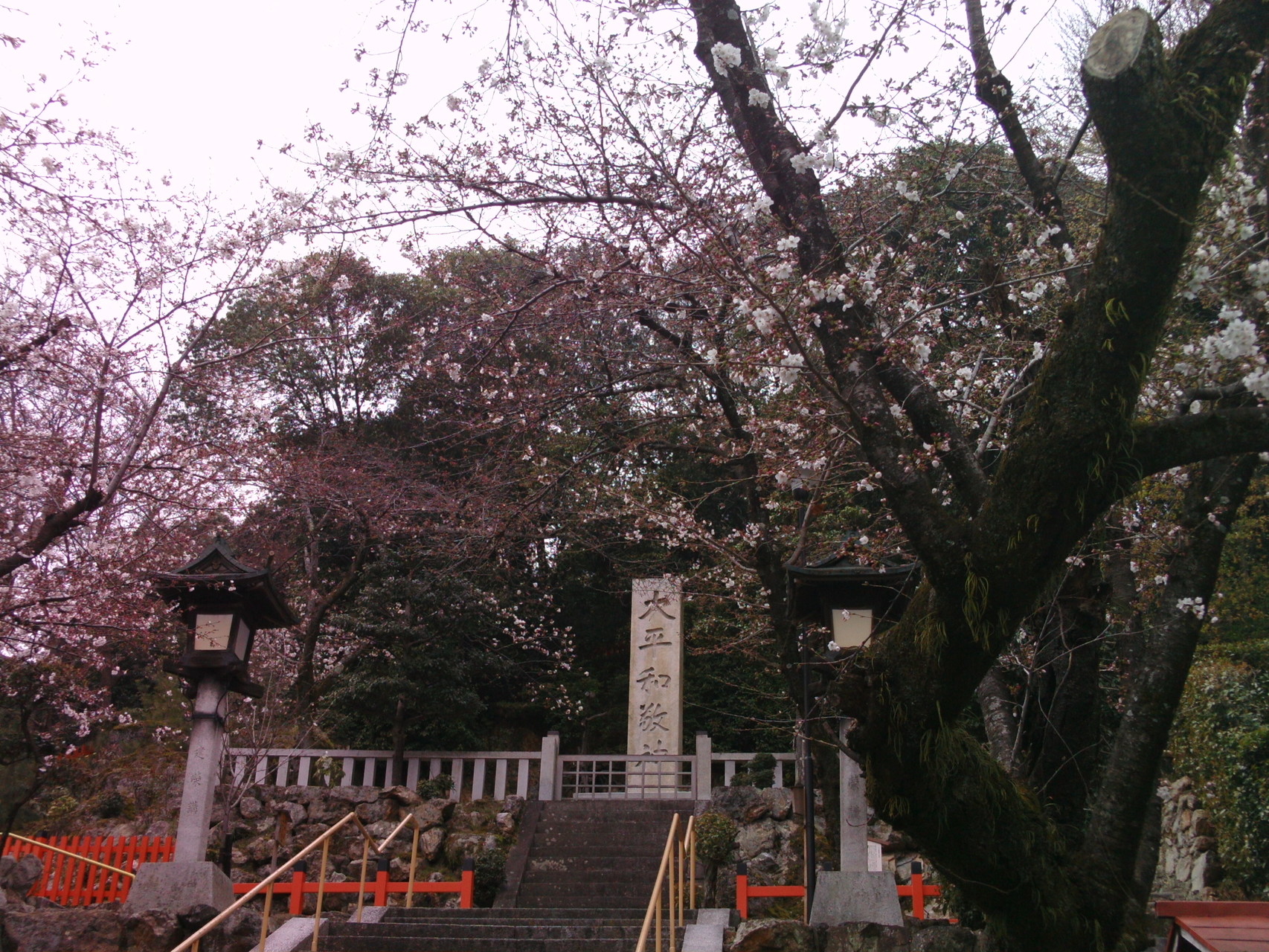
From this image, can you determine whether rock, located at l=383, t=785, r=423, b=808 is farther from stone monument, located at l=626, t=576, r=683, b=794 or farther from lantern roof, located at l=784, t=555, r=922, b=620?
lantern roof, located at l=784, t=555, r=922, b=620

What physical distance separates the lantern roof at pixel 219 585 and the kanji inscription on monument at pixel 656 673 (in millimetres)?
7065

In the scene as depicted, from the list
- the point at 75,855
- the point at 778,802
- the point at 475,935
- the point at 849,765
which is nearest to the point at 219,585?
the point at 475,935

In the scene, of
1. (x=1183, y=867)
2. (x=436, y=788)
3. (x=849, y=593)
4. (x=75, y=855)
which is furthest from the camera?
(x=436, y=788)

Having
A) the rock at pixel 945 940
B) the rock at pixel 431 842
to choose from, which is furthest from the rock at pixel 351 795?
the rock at pixel 945 940

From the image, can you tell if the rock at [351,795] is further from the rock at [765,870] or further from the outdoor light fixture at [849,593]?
the outdoor light fixture at [849,593]

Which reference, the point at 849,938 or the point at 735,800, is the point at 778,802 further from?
the point at 849,938

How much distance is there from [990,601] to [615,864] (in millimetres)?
9116

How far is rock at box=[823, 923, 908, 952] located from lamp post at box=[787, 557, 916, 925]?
0.77 feet

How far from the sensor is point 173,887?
679 cm

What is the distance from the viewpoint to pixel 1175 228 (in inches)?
127

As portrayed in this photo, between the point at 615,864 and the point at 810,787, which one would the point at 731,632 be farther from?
the point at 810,787

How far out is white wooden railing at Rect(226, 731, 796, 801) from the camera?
44.0 feet

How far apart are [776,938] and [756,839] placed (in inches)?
241

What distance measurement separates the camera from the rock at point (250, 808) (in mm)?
13141
